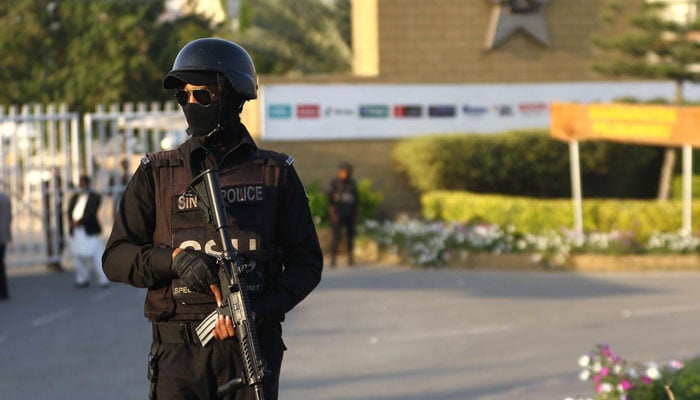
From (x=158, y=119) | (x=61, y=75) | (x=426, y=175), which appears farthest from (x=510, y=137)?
(x=61, y=75)

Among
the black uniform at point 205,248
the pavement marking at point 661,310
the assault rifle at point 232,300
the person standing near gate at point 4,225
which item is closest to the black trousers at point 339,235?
the person standing near gate at point 4,225

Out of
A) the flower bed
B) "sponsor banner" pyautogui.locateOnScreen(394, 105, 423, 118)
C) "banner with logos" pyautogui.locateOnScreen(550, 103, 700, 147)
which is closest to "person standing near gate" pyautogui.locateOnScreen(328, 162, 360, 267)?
the flower bed

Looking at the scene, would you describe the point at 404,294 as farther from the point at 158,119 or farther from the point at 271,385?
the point at 271,385

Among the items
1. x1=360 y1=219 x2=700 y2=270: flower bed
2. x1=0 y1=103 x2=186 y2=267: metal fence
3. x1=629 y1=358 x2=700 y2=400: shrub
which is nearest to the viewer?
x1=629 y1=358 x2=700 y2=400: shrub

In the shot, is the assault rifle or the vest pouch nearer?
the assault rifle

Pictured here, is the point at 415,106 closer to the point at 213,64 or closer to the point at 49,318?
the point at 49,318

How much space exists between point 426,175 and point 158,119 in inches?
186

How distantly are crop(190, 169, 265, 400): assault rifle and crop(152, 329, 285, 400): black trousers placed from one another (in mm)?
73

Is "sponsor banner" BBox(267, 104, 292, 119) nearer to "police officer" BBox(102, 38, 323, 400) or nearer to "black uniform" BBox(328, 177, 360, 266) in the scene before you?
"black uniform" BBox(328, 177, 360, 266)

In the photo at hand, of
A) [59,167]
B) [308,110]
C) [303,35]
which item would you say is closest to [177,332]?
[59,167]

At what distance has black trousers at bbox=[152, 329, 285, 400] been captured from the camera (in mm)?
4473

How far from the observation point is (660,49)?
22.9m

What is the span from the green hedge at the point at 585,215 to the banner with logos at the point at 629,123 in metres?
0.99

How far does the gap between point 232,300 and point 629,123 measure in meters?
16.7
